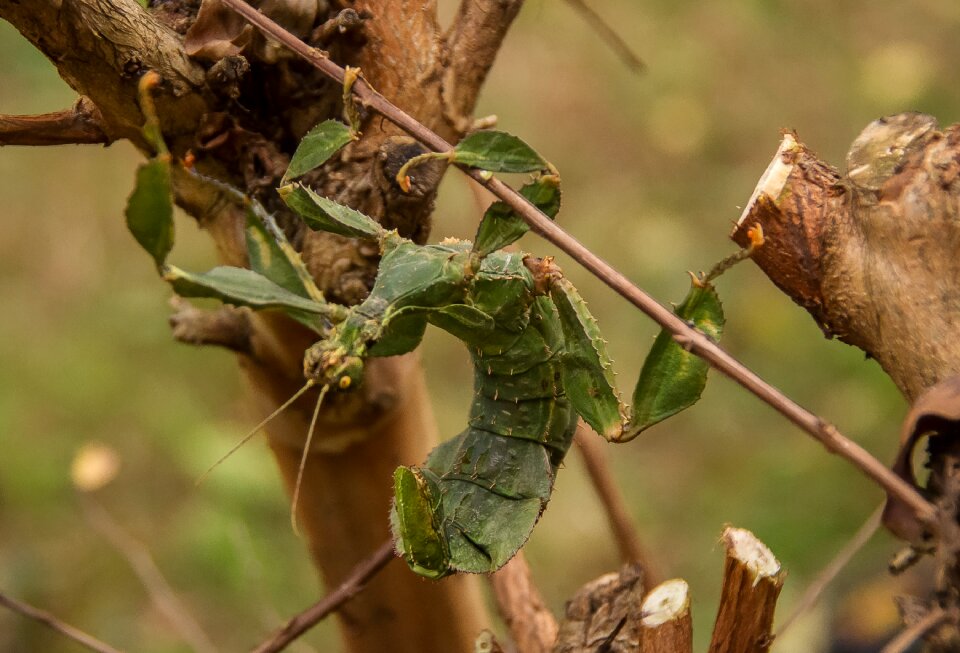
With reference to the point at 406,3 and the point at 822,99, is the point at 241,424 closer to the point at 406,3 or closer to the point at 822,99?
the point at 406,3

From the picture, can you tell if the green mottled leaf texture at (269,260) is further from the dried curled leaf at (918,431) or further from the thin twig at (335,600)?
the dried curled leaf at (918,431)

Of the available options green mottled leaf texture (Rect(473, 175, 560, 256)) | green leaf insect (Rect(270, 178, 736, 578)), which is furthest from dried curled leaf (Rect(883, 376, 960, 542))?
green mottled leaf texture (Rect(473, 175, 560, 256))

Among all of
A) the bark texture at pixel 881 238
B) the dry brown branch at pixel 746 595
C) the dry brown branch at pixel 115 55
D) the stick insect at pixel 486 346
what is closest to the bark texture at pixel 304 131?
the dry brown branch at pixel 115 55

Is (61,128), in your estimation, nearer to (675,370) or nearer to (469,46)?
(469,46)

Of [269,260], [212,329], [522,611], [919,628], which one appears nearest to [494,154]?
[269,260]

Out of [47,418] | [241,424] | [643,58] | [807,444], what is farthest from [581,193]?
[47,418]

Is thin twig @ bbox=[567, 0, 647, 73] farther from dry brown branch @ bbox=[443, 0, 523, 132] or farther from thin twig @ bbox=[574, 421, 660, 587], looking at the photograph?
thin twig @ bbox=[574, 421, 660, 587]

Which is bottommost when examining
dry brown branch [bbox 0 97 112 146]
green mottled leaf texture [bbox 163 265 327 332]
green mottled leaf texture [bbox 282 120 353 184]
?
green mottled leaf texture [bbox 163 265 327 332]
